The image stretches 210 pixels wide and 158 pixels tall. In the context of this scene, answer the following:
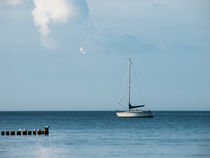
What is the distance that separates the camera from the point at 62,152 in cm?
5934

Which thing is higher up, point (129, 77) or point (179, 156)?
point (129, 77)

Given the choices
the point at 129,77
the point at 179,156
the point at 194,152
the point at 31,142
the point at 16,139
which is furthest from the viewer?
the point at 129,77

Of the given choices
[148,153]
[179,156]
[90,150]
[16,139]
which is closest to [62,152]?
[90,150]

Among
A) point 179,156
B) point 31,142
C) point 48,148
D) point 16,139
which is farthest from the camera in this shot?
point 16,139

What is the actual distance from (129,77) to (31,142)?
273 ft

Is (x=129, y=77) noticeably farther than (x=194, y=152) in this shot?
Yes

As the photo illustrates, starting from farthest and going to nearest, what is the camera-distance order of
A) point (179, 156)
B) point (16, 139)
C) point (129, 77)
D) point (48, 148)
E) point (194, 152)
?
point (129, 77)
point (16, 139)
point (48, 148)
point (194, 152)
point (179, 156)

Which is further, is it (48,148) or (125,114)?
(125,114)

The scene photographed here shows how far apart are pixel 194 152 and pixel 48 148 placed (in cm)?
1796

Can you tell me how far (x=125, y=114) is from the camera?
15400cm

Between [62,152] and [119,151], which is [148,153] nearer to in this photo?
[119,151]

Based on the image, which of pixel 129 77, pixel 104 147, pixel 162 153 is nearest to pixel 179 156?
pixel 162 153

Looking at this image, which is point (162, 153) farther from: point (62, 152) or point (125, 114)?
point (125, 114)

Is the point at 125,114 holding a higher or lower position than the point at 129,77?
lower
